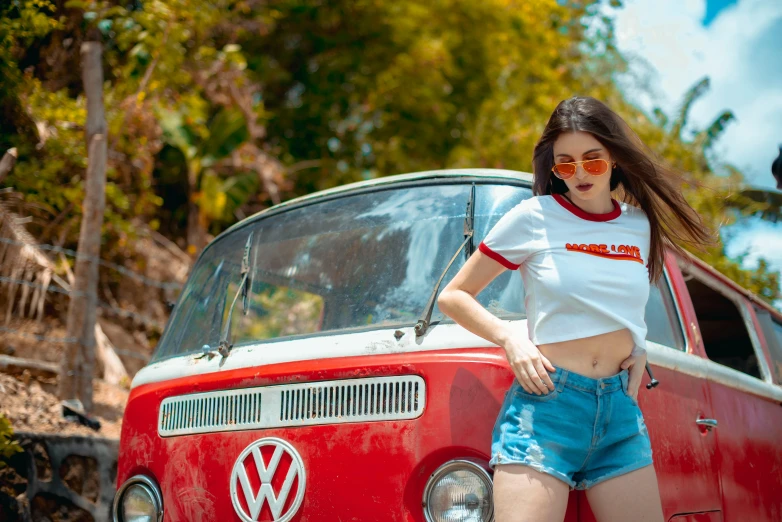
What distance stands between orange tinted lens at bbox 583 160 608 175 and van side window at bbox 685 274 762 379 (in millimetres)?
2768

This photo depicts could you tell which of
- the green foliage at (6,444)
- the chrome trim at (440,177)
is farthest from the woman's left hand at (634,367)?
the green foliage at (6,444)

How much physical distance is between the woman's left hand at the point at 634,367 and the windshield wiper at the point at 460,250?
68 cm

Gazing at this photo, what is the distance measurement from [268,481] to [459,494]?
65 centimetres

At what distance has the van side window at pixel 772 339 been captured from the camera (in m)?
4.62

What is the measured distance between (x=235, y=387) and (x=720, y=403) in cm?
201

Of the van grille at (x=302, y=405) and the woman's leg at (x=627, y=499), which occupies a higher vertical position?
the van grille at (x=302, y=405)

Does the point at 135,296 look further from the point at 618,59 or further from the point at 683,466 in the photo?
the point at 618,59

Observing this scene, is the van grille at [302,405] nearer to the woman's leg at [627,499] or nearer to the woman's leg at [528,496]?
the woman's leg at [528,496]

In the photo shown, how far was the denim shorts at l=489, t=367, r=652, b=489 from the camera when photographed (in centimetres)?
211

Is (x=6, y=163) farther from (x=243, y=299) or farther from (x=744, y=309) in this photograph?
(x=744, y=309)

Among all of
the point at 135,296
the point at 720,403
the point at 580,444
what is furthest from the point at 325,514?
the point at 135,296

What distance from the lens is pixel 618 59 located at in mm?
18547

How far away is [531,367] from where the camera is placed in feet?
6.95

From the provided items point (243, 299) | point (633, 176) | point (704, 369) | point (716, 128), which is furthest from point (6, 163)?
point (716, 128)
